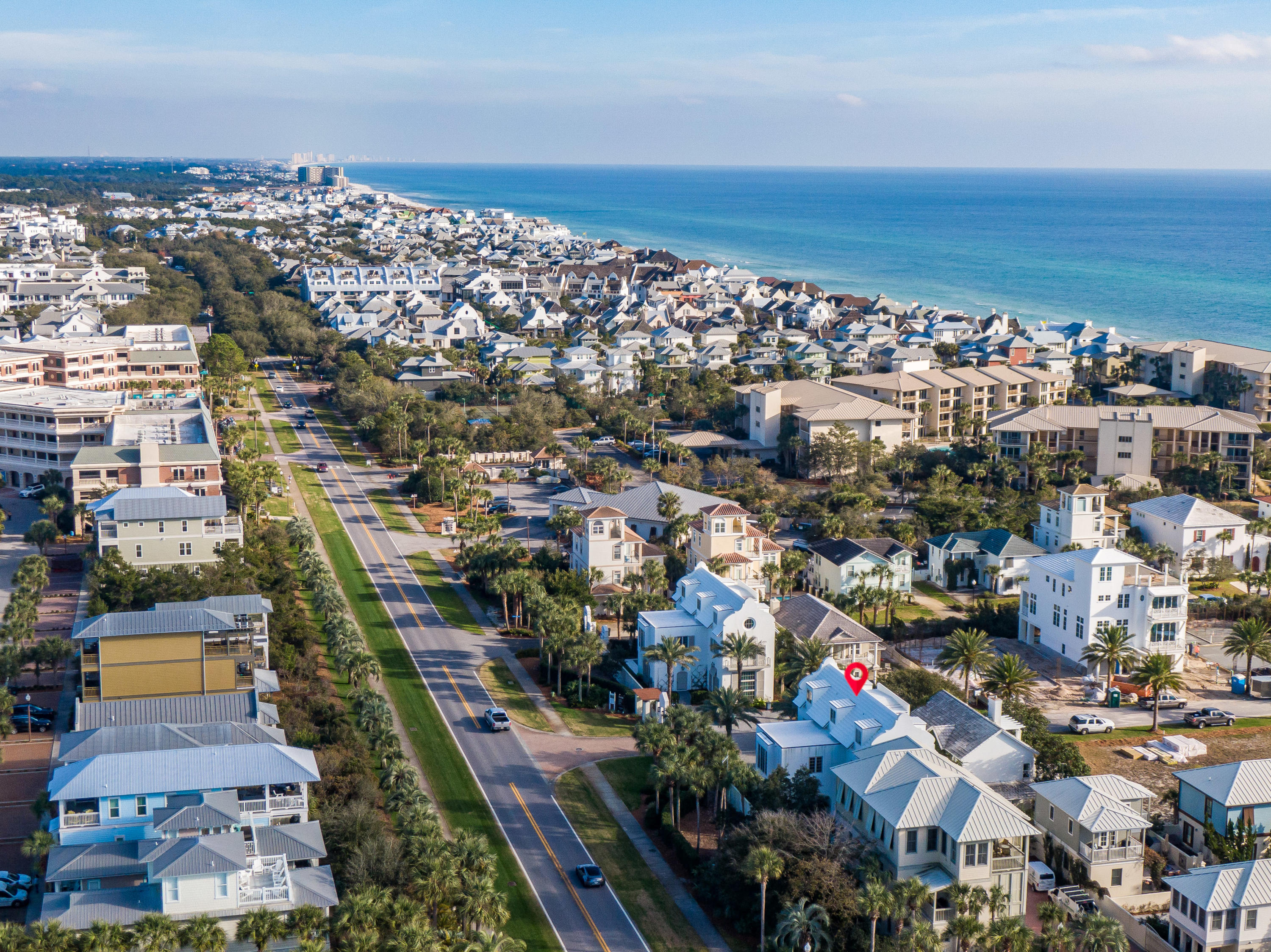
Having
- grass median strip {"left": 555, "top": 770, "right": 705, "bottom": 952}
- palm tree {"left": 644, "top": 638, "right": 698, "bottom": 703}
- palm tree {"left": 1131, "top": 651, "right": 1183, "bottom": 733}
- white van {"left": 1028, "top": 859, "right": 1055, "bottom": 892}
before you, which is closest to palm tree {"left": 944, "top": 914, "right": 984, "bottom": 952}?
white van {"left": 1028, "top": 859, "right": 1055, "bottom": 892}

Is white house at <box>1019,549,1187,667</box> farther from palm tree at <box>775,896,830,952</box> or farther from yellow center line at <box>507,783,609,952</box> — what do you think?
yellow center line at <box>507,783,609,952</box>

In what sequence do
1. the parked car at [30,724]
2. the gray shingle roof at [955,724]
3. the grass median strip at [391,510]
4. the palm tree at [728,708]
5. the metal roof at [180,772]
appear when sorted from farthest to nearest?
the grass median strip at [391,510]
the parked car at [30,724]
the palm tree at [728,708]
the gray shingle roof at [955,724]
the metal roof at [180,772]

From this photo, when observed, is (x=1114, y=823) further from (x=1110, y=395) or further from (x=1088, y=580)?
(x=1110, y=395)

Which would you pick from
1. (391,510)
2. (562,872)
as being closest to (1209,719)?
(562,872)

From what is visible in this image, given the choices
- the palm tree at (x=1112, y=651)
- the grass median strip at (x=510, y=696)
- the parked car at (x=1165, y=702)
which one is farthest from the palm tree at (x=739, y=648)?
the parked car at (x=1165, y=702)

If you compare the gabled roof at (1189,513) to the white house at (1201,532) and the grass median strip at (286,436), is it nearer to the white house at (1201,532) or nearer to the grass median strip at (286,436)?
the white house at (1201,532)
